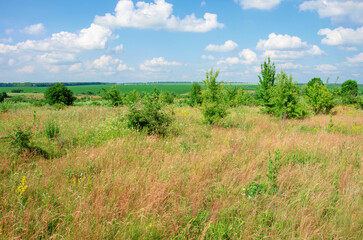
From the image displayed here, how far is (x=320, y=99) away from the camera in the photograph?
51.3 ft

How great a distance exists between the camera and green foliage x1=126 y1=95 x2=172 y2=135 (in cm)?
682

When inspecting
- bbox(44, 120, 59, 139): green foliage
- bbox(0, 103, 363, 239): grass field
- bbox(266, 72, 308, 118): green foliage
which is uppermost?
bbox(266, 72, 308, 118): green foliage

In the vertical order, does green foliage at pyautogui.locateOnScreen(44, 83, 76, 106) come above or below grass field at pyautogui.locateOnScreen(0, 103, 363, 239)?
above

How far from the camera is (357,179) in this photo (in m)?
3.75

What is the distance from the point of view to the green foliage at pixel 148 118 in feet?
22.4

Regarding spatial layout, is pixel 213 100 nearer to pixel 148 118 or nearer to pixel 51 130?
pixel 148 118

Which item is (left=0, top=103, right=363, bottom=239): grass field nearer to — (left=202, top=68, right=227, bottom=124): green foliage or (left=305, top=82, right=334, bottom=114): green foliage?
(left=202, top=68, right=227, bottom=124): green foliage

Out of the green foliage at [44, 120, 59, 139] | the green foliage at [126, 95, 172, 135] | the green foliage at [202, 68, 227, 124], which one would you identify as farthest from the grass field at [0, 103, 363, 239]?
the green foliage at [202, 68, 227, 124]

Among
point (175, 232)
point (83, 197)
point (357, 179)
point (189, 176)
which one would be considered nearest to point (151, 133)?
point (189, 176)

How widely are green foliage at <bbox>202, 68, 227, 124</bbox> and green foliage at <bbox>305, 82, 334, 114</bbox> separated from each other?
10.8m

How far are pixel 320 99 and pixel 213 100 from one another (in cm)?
1139

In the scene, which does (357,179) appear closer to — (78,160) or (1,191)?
(78,160)

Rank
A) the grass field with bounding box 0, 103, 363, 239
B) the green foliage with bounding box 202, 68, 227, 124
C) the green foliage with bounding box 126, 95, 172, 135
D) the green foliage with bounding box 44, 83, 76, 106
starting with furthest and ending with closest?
the green foliage with bounding box 44, 83, 76, 106
the green foliage with bounding box 202, 68, 227, 124
the green foliage with bounding box 126, 95, 172, 135
the grass field with bounding box 0, 103, 363, 239

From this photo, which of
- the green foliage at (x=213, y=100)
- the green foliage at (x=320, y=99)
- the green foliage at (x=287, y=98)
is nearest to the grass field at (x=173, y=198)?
the green foliage at (x=213, y=100)
